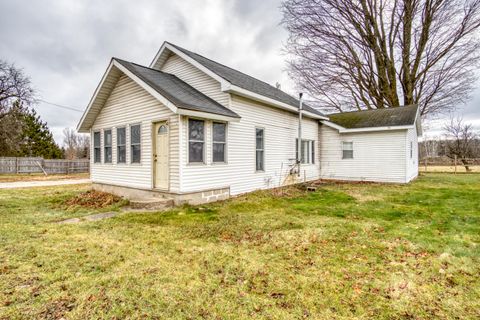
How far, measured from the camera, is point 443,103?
61.9 ft

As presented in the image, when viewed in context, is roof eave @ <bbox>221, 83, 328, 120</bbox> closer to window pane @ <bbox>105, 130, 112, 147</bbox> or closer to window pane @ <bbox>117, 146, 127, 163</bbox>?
window pane @ <bbox>117, 146, 127, 163</bbox>

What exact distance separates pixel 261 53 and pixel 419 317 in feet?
A: 54.9

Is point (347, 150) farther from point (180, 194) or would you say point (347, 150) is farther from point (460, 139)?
point (460, 139)

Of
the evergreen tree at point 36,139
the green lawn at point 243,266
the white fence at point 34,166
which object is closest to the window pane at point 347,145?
the green lawn at point 243,266

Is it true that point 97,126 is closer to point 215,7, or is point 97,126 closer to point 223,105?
point 223,105

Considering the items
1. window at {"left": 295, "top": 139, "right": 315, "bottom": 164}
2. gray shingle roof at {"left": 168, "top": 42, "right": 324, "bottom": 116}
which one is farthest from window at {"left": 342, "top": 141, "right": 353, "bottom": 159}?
gray shingle roof at {"left": 168, "top": 42, "right": 324, "bottom": 116}

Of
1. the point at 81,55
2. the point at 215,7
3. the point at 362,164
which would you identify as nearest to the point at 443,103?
the point at 362,164

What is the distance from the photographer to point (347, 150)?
1357 cm

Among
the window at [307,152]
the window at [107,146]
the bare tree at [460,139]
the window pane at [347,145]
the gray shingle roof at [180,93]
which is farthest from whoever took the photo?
the bare tree at [460,139]

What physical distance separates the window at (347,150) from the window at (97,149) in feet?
38.8

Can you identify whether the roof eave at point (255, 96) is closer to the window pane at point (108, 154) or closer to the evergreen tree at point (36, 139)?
the window pane at point (108, 154)

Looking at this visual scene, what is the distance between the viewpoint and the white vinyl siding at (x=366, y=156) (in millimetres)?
12133

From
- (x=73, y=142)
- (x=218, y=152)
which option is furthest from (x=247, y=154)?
(x=73, y=142)

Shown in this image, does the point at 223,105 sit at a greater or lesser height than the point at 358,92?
lesser
